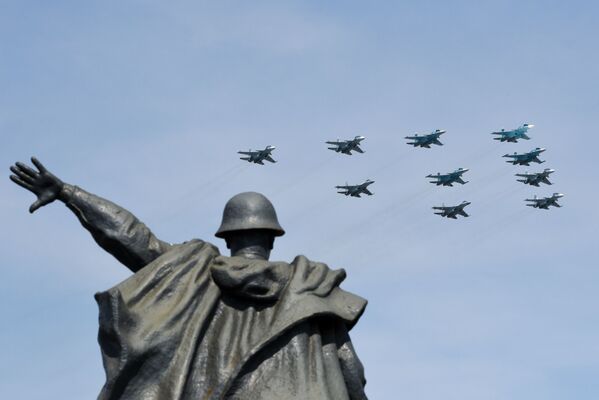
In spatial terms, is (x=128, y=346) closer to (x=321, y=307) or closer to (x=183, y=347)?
(x=183, y=347)

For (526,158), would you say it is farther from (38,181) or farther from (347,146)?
(38,181)

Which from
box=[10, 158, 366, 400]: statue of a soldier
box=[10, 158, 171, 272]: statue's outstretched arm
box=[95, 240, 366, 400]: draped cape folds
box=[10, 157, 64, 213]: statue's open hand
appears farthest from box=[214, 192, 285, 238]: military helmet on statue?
box=[10, 157, 64, 213]: statue's open hand

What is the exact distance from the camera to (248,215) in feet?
46.3

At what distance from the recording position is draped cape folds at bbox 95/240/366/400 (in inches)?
520

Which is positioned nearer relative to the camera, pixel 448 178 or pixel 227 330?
pixel 227 330

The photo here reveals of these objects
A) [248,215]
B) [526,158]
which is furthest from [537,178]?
[248,215]

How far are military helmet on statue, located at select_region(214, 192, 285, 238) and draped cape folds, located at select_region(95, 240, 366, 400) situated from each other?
0.28m

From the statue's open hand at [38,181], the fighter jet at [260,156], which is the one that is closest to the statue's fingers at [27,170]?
the statue's open hand at [38,181]

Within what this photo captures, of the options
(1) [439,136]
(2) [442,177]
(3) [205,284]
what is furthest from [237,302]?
(2) [442,177]

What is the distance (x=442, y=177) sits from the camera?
89.2 m

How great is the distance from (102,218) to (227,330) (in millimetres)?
1430

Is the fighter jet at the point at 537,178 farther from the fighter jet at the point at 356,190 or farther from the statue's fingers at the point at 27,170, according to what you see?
the statue's fingers at the point at 27,170

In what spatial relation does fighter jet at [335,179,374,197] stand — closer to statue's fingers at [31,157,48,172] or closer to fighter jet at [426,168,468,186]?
fighter jet at [426,168,468,186]

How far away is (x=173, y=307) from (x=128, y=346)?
56cm
